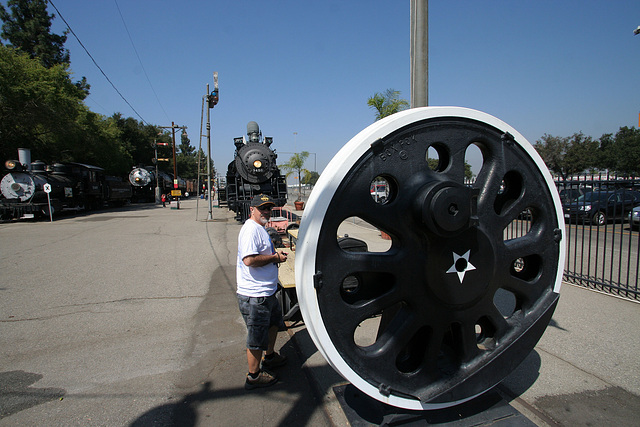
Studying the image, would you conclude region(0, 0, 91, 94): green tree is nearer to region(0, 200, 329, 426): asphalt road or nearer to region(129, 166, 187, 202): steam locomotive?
region(129, 166, 187, 202): steam locomotive

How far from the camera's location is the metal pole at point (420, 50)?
13.1ft

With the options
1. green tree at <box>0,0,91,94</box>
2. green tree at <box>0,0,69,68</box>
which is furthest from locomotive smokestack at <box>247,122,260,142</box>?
green tree at <box>0,0,69,68</box>

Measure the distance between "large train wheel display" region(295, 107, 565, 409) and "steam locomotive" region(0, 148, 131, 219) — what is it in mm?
19922

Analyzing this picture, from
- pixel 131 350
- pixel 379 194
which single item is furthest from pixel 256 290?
pixel 379 194

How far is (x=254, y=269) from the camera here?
3.14m

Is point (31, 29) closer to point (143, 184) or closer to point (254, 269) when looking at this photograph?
point (143, 184)

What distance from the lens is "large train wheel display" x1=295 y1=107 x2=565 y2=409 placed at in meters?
1.95

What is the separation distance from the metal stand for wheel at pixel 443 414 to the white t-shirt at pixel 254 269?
1129 millimetres

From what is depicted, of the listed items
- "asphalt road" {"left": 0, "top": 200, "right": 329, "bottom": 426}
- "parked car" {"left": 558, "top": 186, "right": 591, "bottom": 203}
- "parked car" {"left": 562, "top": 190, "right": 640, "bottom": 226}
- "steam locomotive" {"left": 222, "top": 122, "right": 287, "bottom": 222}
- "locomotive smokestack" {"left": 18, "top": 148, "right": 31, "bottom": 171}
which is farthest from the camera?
"locomotive smokestack" {"left": 18, "top": 148, "right": 31, "bottom": 171}

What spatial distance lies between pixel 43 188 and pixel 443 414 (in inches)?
845

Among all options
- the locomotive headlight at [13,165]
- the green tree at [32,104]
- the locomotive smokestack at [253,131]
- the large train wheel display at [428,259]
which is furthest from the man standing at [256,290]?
the green tree at [32,104]

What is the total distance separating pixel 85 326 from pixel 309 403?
A: 3392 millimetres

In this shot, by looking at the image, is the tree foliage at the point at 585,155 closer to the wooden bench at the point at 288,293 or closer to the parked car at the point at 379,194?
the parked car at the point at 379,194

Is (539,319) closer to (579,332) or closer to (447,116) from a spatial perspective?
(447,116)
